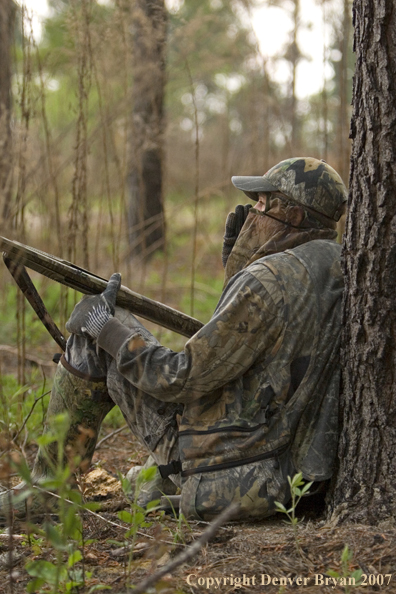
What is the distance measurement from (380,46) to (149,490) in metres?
2.04

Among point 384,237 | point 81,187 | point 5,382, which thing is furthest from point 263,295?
point 5,382

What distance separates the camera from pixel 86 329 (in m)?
2.45

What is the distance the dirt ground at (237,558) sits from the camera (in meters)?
1.82

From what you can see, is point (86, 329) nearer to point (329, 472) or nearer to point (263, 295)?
point (263, 295)

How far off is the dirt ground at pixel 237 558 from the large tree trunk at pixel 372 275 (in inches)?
6.8

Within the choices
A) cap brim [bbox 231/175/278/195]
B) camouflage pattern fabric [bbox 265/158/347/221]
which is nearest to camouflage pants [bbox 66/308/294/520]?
cap brim [bbox 231/175/278/195]

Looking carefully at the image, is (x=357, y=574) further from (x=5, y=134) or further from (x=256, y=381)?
(x=5, y=134)

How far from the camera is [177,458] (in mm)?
2518

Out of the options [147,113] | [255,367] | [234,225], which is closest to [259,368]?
[255,367]

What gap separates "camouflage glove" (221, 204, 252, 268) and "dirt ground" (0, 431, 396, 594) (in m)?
1.11

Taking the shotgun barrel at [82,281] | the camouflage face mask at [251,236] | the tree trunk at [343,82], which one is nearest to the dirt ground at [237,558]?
the shotgun barrel at [82,281]

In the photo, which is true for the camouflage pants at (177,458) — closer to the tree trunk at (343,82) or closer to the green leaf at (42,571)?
the green leaf at (42,571)

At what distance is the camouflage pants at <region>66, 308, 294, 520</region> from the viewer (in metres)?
2.29

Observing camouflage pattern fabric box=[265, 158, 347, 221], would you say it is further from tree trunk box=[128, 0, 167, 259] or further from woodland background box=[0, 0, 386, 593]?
tree trunk box=[128, 0, 167, 259]
